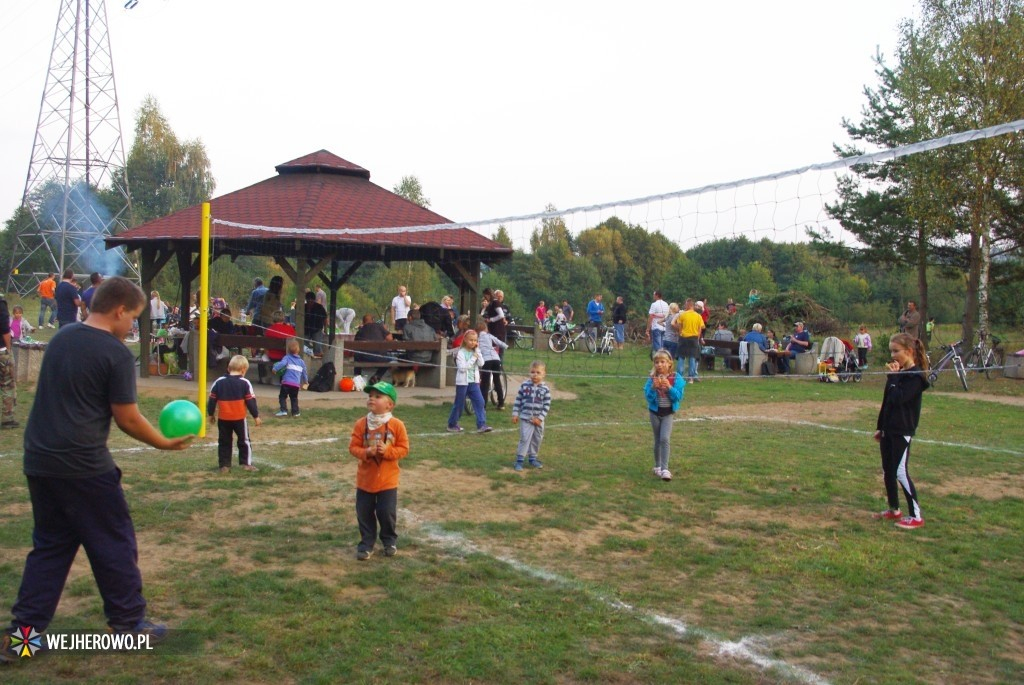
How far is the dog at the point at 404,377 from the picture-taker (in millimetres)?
16266

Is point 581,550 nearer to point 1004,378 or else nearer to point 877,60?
point 1004,378

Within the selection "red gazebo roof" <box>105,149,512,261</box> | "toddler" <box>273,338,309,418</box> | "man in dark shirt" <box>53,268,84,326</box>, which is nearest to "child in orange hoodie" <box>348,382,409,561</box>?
"toddler" <box>273,338,309,418</box>

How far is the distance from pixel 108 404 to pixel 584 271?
20.1 metres

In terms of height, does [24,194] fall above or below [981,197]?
above

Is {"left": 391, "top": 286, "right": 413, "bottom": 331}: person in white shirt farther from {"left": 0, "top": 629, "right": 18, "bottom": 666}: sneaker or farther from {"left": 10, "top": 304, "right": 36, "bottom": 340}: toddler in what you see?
{"left": 0, "top": 629, "right": 18, "bottom": 666}: sneaker

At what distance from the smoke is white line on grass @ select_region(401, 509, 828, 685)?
3535 centimetres

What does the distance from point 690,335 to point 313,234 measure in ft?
25.9

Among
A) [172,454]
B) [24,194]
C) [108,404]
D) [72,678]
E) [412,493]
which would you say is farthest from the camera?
[24,194]

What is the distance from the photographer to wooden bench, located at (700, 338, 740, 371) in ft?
74.4

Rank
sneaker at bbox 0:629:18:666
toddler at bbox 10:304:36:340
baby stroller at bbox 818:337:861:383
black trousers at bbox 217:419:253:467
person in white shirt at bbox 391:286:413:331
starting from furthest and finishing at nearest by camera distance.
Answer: baby stroller at bbox 818:337:861:383, person in white shirt at bbox 391:286:413:331, toddler at bbox 10:304:36:340, black trousers at bbox 217:419:253:467, sneaker at bbox 0:629:18:666

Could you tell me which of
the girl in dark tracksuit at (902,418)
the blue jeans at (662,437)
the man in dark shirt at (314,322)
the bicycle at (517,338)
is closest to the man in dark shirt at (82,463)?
the blue jeans at (662,437)

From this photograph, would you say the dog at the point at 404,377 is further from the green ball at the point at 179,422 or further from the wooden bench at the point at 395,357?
the green ball at the point at 179,422

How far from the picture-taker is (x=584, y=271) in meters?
24.0

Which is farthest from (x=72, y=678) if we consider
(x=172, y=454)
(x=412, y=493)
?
(x=172, y=454)
